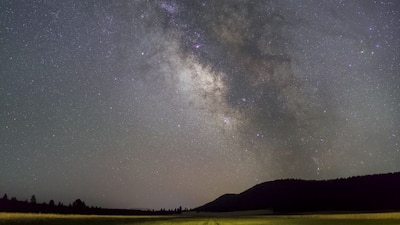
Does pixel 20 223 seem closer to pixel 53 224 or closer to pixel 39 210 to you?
pixel 53 224

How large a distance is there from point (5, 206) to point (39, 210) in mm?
20172

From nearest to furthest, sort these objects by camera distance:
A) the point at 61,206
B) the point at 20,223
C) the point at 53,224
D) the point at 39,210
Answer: the point at 20,223
the point at 53,224
the point at 39,210
the point at 61,206

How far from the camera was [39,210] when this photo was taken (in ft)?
517

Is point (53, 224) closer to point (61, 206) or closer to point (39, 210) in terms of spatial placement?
point (39, 210)

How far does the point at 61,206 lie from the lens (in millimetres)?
188125

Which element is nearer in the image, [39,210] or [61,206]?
[39,210]

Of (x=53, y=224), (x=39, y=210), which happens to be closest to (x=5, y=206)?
(x=39, y=210)

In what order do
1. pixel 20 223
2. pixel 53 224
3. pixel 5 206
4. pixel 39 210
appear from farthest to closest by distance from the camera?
pixel 39 210
pixel 5 206
pixel 53 224
pixel 20 223

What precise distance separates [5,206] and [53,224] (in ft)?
326

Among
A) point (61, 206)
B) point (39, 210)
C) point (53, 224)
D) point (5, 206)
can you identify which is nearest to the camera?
point (53, 224)

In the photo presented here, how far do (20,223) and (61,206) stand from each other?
486 ft

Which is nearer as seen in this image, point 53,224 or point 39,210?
point 53,224

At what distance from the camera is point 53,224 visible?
180 feet

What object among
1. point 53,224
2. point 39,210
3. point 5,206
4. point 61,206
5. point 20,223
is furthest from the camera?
point 61,206
